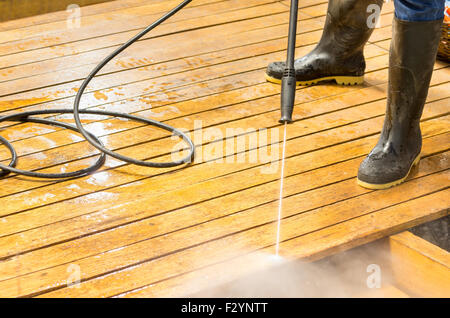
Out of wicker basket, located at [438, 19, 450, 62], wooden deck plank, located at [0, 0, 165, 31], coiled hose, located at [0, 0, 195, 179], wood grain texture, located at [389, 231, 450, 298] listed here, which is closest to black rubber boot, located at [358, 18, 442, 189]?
wood grain texture, located at [389, 231, 450, 298]

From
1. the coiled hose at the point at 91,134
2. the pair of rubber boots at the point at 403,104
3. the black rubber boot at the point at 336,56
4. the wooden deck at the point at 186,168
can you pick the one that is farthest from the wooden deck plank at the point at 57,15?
the pair of rubber boots at the point at 403,104

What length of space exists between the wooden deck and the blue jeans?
0.49 m

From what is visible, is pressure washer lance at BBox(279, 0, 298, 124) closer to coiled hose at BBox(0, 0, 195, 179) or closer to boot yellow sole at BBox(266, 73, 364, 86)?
coiled hose at BBox(0, 0, 195, 179)

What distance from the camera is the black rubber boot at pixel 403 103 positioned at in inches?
76.9

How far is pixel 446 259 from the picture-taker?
5.79ft

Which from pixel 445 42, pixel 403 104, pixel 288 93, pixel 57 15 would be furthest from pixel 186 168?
pixel 57 15

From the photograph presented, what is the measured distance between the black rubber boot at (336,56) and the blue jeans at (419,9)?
2.17 ft

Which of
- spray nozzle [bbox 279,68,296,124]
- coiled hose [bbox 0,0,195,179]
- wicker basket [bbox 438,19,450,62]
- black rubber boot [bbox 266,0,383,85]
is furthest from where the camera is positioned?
wicker basket [bbox 438,19,450,62]

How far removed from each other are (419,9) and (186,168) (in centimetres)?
84

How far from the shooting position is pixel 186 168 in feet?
7.04

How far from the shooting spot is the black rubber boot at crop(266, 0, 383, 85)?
8.52ft

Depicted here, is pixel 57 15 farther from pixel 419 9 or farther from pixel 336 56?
pixel 419 9

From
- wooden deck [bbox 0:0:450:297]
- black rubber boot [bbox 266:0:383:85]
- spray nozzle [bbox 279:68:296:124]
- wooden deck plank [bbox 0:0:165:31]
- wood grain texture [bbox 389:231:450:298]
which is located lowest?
wood grain texture [bbox 389:231:450:298]
